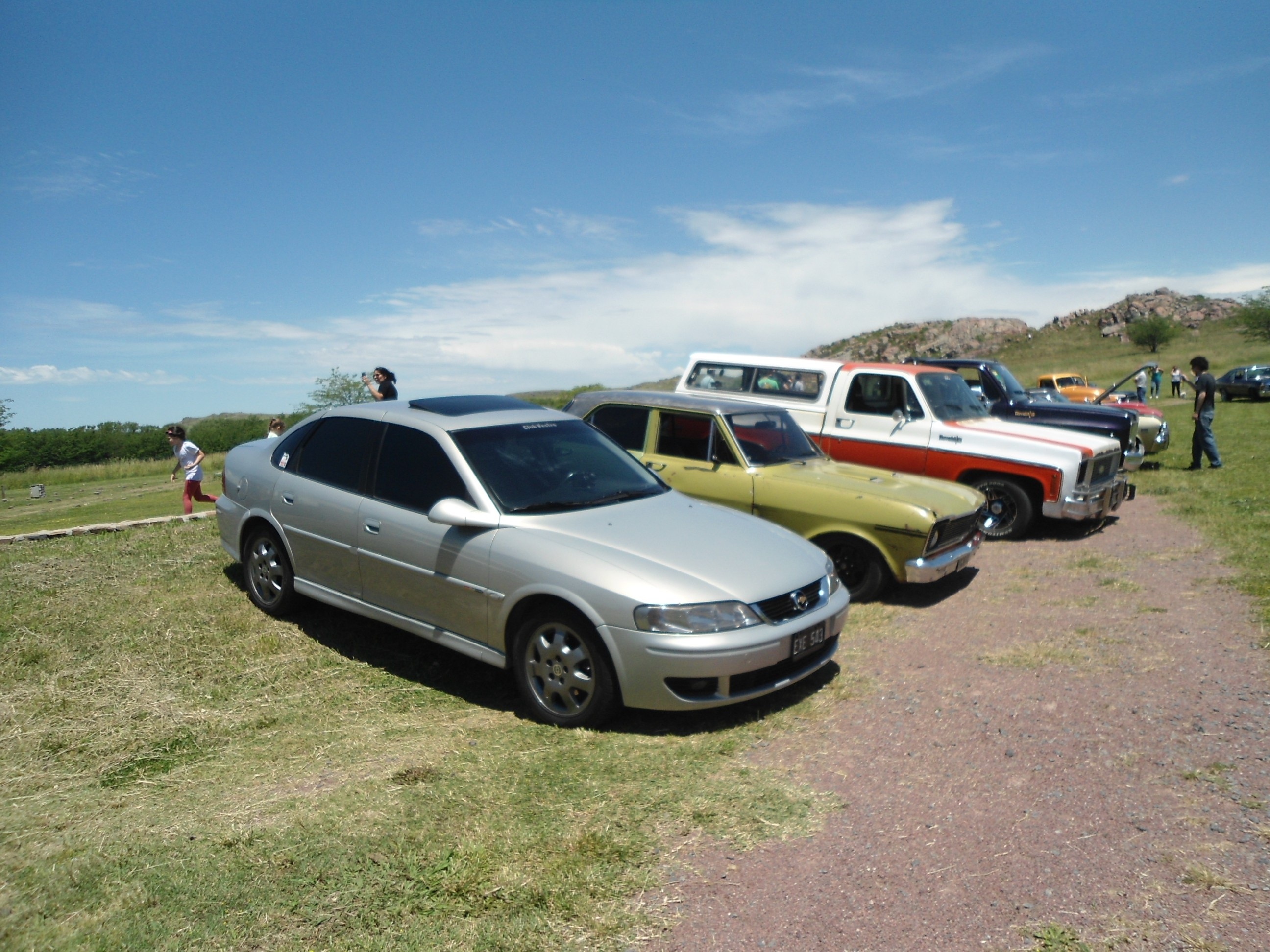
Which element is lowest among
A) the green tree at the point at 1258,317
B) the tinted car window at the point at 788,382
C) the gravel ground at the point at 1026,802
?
the gravel ground at the point at 1026,802

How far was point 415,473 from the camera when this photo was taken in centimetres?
538

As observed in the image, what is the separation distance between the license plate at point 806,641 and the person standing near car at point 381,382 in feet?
27.5

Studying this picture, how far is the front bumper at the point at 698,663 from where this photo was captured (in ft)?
13.8

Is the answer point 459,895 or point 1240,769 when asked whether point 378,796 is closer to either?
point 459,895

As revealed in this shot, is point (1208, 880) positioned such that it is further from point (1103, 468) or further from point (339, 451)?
point (1103, 468)

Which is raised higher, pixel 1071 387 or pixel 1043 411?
pixel 1071 387

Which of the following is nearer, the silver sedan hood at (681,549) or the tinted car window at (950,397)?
the silver sedan hood at (681,549)

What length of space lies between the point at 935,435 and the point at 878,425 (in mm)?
640

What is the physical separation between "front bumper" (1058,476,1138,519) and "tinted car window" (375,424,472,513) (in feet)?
22.8

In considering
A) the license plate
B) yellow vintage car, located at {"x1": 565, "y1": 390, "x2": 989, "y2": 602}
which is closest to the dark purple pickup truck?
yellow vintage car, located at {"x1": 565, "y1": 390, "x2": 989, "y2": 602}

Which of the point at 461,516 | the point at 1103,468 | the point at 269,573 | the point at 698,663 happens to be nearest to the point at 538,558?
the point at 461,516

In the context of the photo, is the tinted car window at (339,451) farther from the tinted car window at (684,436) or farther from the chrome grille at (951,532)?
the chrome grille at (951,532)

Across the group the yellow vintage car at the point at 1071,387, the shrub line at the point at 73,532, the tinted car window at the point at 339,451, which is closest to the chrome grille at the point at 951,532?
the tinted car window at the point at 339,451

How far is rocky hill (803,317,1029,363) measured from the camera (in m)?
106
